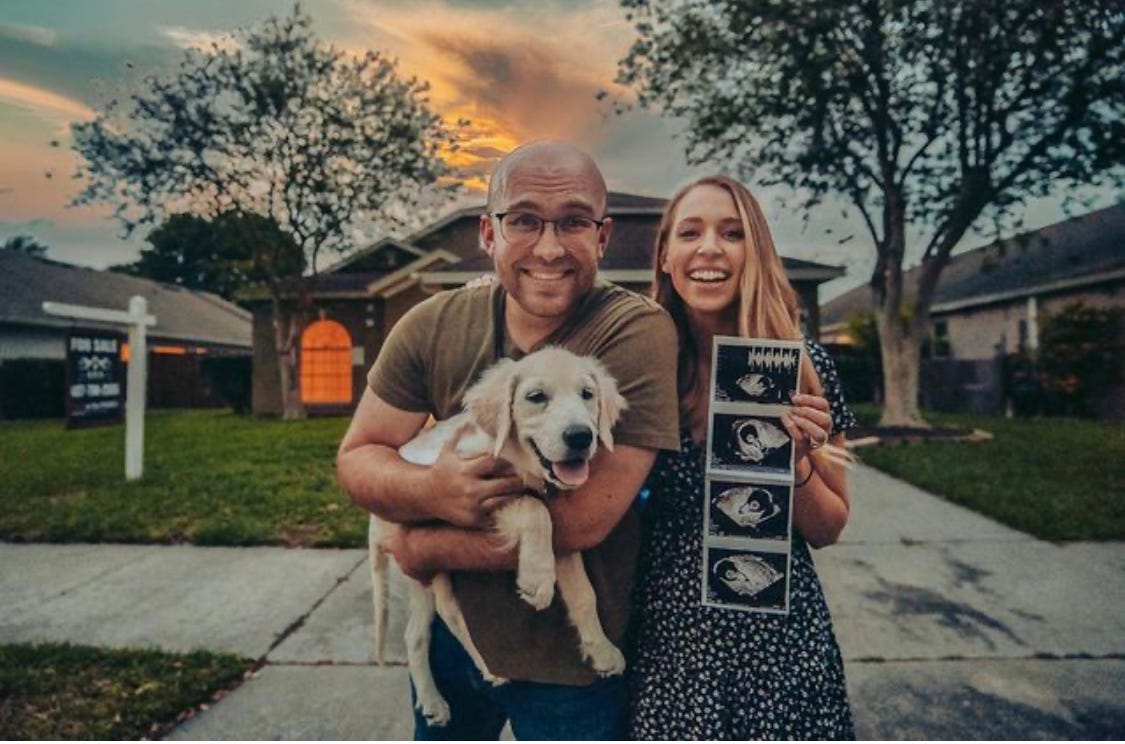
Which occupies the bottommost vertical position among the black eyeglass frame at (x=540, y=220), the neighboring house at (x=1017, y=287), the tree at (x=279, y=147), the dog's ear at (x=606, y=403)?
the dog's ear at (x=606, y=403)

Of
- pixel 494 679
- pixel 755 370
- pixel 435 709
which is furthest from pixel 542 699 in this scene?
pixel 755 370

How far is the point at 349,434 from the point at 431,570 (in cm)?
28

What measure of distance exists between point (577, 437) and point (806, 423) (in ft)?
1.30

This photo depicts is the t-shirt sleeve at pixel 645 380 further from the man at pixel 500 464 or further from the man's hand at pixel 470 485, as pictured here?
the man's hand at pixel 470 485

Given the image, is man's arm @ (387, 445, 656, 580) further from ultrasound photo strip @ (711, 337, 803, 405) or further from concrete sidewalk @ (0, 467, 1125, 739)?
concrete sidewalk @ (0, 467, 1125, 739)

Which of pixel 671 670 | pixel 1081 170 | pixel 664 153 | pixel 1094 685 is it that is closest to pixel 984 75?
pixel 1081 170

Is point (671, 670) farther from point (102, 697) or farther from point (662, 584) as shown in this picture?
point (102, 697)

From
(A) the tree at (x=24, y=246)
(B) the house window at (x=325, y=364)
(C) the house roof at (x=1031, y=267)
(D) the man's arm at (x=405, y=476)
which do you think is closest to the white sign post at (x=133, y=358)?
(A) the tree at (x=24, y=246)

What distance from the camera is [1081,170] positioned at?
3.58 meters

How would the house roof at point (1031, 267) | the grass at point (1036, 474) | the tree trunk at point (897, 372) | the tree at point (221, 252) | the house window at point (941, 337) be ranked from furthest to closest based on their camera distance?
the house window at point (941, 337) < the house roof at point (1031, 267) < the tree trunk at point (897, 372) < the grass at point (1036, 474) < the tree at point (221, 252)

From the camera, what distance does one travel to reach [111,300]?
2.81m

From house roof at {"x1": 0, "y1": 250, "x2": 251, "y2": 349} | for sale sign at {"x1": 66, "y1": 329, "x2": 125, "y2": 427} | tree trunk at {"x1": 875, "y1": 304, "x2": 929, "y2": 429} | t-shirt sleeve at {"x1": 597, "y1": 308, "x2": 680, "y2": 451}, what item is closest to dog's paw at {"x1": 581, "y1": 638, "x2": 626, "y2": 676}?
t-shirt sleeve at {"x1": 597, "y1": 308, "x2": 680, "y2": 451}

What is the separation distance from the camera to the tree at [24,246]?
6.20 feet

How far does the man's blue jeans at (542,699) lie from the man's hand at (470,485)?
268 millimetres
